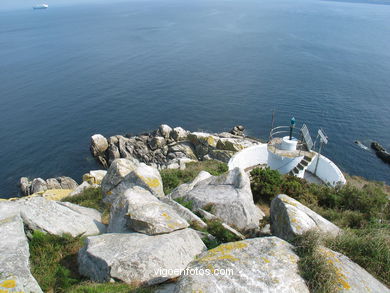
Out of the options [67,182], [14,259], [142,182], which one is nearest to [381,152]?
[142,182]

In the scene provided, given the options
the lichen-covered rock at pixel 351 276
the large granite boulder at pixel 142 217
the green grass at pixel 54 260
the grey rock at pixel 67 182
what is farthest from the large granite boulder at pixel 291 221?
the grey rock at pixel 67 182

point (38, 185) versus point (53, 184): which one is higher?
point (38, 185)

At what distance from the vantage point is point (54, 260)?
9.35 metres


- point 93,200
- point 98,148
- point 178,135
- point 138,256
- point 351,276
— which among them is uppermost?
point 351,276

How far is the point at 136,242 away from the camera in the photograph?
872 cm

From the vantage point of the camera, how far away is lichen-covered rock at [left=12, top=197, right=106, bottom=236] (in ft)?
33.5

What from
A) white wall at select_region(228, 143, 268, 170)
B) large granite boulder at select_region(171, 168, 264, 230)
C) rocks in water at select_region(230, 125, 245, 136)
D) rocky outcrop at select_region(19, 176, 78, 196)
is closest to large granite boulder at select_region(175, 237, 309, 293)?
large granite boulder at select_region(171, 168, 264, 230)

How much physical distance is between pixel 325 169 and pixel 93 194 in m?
18.6

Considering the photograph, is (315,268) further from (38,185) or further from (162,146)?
(162,146)

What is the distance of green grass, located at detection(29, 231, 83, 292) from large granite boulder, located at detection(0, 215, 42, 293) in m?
0.83

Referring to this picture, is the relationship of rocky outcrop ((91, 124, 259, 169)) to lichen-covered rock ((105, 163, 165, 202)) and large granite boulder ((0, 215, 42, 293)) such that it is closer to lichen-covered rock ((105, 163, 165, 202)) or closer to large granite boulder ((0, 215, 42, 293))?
lichen-covered rock ((105, 163, 165, 202))

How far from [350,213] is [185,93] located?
185ft

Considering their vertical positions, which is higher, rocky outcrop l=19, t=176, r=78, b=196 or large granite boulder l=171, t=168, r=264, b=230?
large granite boulder l=171, t=168, r=264, b=230

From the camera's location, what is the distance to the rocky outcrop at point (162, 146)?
42688 millimetres
